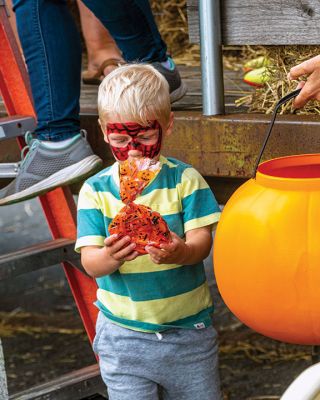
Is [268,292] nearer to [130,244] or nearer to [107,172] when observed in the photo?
[130,244]

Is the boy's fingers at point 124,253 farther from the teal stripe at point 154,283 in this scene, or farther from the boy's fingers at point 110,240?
the teal stripe at point 154,283

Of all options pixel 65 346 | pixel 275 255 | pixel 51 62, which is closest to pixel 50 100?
pixel 51 62

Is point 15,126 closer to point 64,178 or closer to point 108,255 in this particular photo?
point 64,178

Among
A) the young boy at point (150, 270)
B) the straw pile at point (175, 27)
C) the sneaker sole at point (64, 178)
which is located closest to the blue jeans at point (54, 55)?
the sneaker sole at point (64, 178)

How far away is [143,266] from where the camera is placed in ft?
8.21

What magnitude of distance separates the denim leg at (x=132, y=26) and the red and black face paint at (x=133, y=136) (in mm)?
839

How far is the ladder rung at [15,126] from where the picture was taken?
3.22m

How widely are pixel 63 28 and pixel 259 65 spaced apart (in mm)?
1128

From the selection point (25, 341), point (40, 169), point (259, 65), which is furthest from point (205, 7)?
point (25, 341)

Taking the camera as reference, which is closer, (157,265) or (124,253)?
(124,253)

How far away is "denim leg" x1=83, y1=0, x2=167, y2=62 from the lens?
10.5 ft

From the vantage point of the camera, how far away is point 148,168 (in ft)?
7.81

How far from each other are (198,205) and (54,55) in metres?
0.89

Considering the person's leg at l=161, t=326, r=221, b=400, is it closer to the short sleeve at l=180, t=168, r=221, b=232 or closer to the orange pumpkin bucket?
the orange pumpkin bucket
